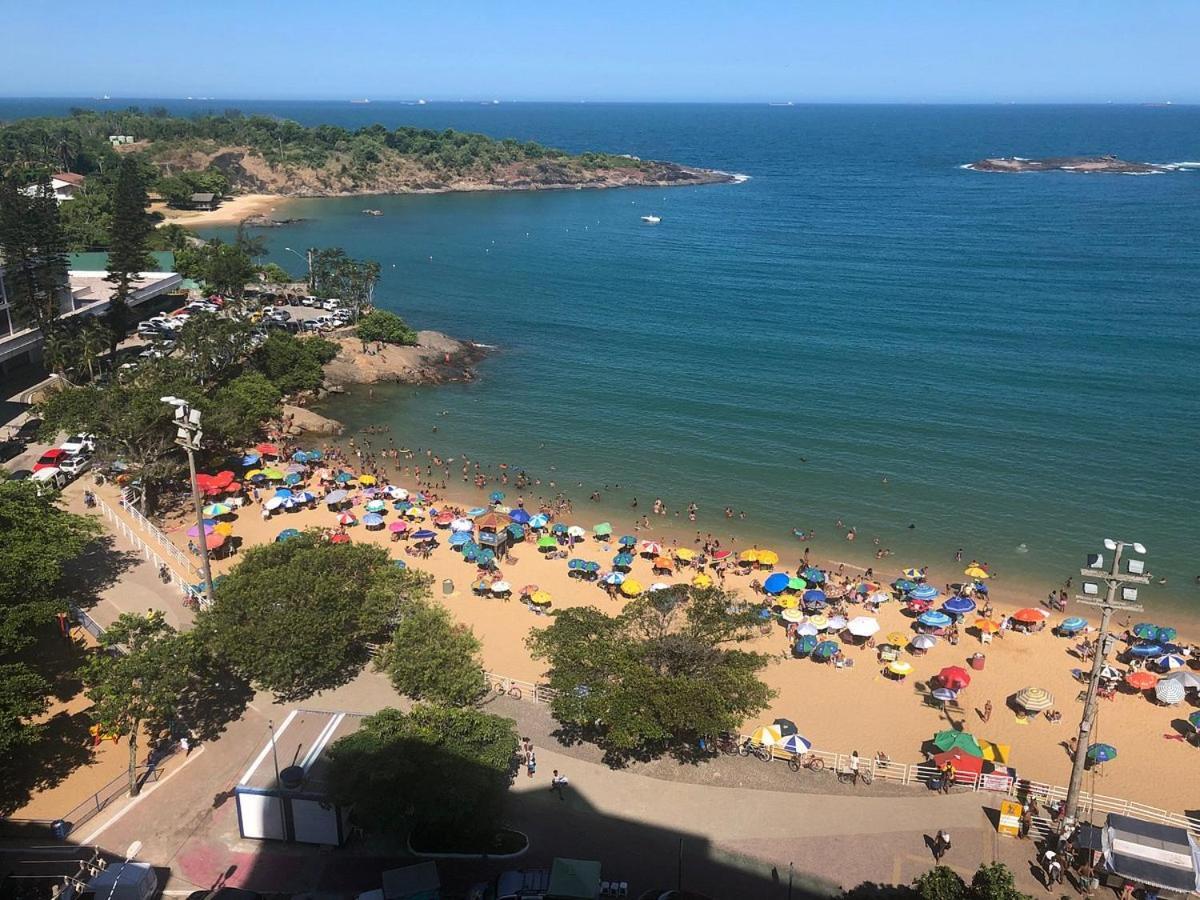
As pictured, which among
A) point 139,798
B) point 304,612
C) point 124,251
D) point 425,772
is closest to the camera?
point 425,772

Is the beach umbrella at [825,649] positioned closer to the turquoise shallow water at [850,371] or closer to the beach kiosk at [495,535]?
the turquoise shallow water at [850,371]

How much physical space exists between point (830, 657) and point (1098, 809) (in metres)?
9.40

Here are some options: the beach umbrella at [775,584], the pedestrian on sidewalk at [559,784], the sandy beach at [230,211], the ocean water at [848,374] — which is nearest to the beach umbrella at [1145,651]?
the ocean water at [848,374]

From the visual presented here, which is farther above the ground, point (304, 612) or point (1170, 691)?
point (304, 612)

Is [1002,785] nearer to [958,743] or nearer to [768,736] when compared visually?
[958,743]

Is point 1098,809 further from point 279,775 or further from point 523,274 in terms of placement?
point 523,274

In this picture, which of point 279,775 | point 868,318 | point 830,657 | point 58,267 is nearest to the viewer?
point 279,775

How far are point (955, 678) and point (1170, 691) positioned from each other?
6540mm

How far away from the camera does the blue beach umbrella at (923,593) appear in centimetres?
3278

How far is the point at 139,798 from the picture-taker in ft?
66.6

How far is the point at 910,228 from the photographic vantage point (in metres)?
111

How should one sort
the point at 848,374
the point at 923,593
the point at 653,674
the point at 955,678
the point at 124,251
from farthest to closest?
Result: the point at 848,374, the point at 124,251, the point at 923,593, the point at 955,678, the point at 653,674

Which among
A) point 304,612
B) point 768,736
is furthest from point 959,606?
point 304,612

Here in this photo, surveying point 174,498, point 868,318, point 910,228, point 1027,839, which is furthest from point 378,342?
point 910,228
